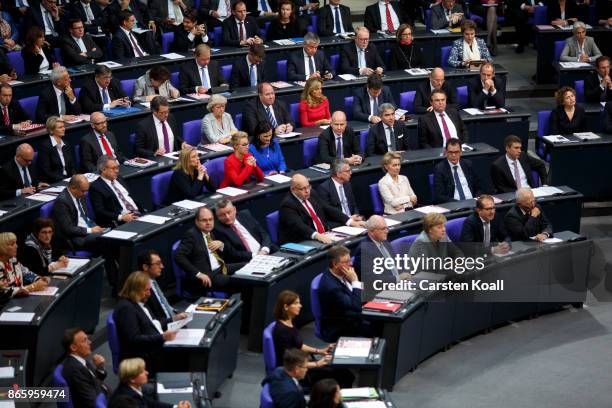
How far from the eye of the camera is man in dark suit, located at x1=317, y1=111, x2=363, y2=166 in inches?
462

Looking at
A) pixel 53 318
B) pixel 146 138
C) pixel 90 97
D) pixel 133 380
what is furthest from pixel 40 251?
pixel 90 97

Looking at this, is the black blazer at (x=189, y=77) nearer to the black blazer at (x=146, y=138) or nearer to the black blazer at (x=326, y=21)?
the black blazer at (x=146, y=138)

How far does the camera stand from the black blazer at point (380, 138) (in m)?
12.0

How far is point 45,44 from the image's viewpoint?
1320cm

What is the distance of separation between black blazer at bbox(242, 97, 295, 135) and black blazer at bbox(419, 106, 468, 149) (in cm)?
145

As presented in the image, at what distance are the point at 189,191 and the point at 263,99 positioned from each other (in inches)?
79.4

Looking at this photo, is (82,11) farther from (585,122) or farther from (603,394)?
(603,394)

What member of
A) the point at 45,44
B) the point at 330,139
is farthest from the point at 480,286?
the point at 45,44

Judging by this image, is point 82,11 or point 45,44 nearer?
point 45,44

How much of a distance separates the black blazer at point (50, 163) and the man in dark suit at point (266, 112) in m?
2.16

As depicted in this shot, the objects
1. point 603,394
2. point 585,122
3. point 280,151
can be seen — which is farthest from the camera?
point 585,122

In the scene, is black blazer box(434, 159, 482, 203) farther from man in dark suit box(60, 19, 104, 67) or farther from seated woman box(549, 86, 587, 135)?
man in dark suit box(60, 19, 104, 67)

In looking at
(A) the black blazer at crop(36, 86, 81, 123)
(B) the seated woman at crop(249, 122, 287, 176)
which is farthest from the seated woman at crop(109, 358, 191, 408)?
(A) the black blazer at crop(36, 86, 81, 123)

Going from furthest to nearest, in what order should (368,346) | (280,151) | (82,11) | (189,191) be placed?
(82,11)
(280,151)
(189,191)
(368,346)
